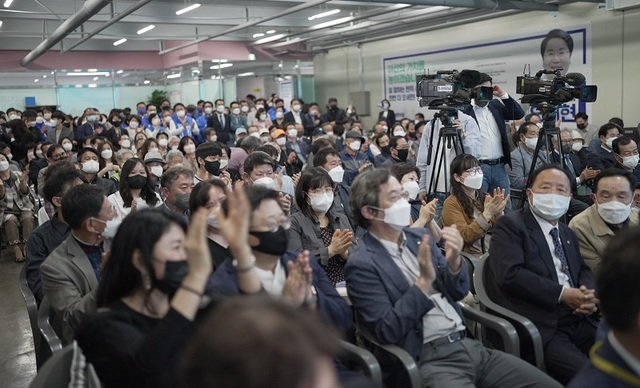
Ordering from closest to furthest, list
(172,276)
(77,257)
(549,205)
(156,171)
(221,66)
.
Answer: (172,276) < (77,257) < (549,205) < (156,171) < (221,66)

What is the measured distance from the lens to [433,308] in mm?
2383

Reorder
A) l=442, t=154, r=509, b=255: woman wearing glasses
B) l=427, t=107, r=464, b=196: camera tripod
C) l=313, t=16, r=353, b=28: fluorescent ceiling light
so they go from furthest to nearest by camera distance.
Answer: l=313, t=16, r=353, b=28: fluorescent ceiling light, l=427, t=107, r=464, b=196: camera tripod, l=442, t=154, r=509, b=255: woman wearing glasses

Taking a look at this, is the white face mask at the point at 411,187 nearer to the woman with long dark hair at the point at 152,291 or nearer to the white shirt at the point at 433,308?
the white shirt at the point at 433,308

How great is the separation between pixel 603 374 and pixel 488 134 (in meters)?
4.03

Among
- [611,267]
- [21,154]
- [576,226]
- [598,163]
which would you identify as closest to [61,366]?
[611,267]

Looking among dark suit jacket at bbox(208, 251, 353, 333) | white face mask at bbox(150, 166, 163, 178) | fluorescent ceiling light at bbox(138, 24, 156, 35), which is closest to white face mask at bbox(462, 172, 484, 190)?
dark suit jacket at bbox(208, 251, 353, 333)

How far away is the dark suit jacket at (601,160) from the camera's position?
607 centimetres

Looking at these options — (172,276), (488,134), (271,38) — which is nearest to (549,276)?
(172,276)

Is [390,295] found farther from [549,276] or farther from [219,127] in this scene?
[219,127]

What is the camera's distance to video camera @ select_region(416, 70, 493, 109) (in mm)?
4965

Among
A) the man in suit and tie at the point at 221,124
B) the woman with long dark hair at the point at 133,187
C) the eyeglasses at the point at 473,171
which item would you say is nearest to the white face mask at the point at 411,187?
the eyeglasses at the point at 473,171

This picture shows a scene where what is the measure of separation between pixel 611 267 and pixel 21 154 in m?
9.79

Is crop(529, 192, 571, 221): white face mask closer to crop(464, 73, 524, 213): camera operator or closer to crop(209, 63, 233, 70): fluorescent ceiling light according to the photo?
crop(464, 73, 524, 213): camera operator

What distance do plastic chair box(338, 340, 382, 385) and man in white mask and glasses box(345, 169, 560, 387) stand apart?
0.11 meters
